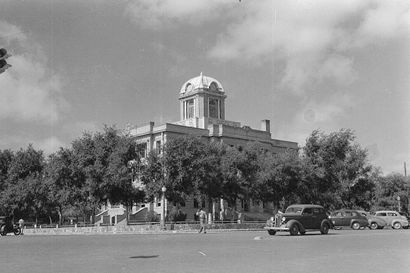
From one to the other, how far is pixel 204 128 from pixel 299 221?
5084 cm

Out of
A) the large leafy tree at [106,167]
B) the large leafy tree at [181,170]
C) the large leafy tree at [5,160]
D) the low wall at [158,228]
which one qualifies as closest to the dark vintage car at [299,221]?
the low wall at [158,228]

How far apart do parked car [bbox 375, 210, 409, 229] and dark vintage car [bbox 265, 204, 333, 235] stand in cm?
1802

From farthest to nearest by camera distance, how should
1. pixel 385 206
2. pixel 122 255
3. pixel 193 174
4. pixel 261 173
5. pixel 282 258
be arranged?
1. pixel 385 206
2. pixel 261 173
3. pixel 193 174
4. pixel 122 255
5. pixel 282 258

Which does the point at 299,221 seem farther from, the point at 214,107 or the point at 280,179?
the point at 214,107

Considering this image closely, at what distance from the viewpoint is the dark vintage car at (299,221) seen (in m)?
29.3

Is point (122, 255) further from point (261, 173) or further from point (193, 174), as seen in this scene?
point (261, 173)

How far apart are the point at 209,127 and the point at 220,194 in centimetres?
2939

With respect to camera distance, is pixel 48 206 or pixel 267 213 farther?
pixel 267 213

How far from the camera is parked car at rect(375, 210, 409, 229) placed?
46.3 metres

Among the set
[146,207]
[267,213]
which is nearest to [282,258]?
[146,207]

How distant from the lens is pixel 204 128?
80000 mm

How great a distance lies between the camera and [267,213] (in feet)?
247

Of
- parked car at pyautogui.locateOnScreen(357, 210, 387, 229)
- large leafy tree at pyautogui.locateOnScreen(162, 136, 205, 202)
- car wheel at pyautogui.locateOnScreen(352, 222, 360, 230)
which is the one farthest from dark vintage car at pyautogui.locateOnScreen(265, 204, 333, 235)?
large leafy tree at pyautogui.locateOnScreen(162, 136, 205, 202)

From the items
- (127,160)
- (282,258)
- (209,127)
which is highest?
(209,127)
